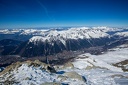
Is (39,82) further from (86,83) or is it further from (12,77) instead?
(86,83)

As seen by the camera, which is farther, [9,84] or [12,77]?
[12,77]

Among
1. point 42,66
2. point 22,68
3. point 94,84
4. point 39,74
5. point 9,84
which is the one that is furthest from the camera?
point 42,66

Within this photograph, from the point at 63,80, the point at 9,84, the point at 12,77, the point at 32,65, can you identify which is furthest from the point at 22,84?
Result: the point at 32,65

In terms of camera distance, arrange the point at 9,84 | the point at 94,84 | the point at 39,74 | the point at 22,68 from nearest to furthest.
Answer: the point at 9,84
the point at 94,84
the point at 39,74
the point at 22,68

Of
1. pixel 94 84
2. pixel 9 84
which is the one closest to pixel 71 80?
pixel 94 84

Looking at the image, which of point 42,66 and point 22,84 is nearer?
point 22,84

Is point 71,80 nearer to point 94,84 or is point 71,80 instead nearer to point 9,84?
point 94,84

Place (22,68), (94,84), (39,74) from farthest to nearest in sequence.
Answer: (22,68), (39,74), (94,84)

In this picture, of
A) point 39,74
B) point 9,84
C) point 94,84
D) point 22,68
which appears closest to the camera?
point 9,84
